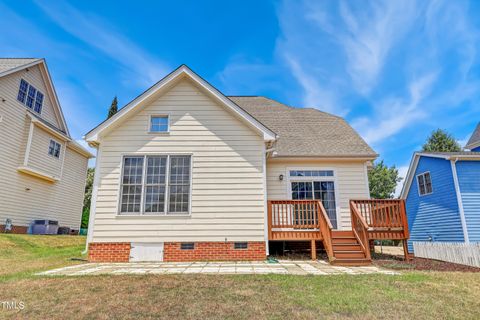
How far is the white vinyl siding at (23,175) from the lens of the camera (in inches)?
535

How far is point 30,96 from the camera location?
15.6 metres

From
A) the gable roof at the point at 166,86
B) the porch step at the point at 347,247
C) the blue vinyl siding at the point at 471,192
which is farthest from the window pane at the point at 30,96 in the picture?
the blue vinyl siding at the point at 471,192

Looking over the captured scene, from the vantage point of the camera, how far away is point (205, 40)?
531 inches

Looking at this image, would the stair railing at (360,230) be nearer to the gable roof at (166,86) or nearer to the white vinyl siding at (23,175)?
the gable roof at (166,86)

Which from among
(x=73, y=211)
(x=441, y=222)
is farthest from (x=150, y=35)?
(x=441, y=222)

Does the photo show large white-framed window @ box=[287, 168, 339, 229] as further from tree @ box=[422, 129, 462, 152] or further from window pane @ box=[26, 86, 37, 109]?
tree @ box=[422, 129, 462, 152]

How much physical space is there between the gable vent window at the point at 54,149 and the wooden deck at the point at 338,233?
1515 cm

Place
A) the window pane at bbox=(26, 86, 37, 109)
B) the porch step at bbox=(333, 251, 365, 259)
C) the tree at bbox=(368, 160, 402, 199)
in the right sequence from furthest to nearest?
the tree at bbox=(368, 160, 402, 199) → the window pane at bbox=(26, 86, 37, 109) → the porch step at bbox=(333, 251, 365, 259)

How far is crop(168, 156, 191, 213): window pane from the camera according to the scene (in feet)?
28.2

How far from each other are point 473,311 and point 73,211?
21736 mm

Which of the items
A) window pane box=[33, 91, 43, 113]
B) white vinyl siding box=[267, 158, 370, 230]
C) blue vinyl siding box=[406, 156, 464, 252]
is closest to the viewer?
white vinyl siding box=[267, 158, 370, 230]

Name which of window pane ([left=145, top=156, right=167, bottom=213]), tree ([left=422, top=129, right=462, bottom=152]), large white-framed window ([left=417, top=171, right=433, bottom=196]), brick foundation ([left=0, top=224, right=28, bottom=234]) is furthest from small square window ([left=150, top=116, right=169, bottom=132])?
tree ([left=422, top=129, right=462, bottom=152])

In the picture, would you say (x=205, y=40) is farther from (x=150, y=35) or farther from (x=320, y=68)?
(x=320, y=68)

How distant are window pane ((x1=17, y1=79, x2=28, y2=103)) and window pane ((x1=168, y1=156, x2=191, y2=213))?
39.7 feet
